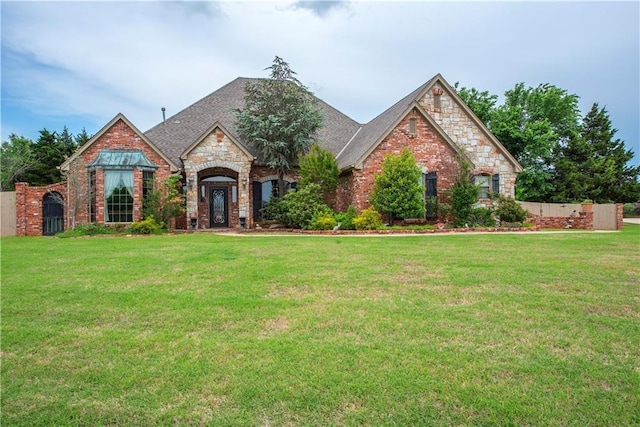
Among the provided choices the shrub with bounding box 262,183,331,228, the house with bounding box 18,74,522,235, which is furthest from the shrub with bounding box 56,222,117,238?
the shrub with bounding box 262,183,331,228

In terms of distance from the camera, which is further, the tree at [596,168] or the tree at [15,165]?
the tree at [15,165]

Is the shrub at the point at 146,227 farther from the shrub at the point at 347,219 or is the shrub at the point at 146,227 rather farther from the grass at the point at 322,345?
the grass at the point at 322,345

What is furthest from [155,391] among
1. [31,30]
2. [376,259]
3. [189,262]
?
[31,30]

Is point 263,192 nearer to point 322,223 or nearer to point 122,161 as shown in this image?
point 322,223

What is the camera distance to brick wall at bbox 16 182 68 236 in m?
19.1

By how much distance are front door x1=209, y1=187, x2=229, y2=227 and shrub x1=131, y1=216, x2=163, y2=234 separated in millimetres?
4653

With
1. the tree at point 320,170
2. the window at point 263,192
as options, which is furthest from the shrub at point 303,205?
the window at point 263,192

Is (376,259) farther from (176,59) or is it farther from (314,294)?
(176,59)

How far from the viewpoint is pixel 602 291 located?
21.1ft

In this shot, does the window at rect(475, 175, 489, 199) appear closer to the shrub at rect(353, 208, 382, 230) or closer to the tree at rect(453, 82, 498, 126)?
the shrub at rect(353, 208, 382, 230)

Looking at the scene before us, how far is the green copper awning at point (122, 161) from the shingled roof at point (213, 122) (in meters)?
2.05

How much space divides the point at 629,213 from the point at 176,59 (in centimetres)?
3953

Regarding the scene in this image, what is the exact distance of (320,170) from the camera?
1903cm

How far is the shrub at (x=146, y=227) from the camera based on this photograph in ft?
57.1
